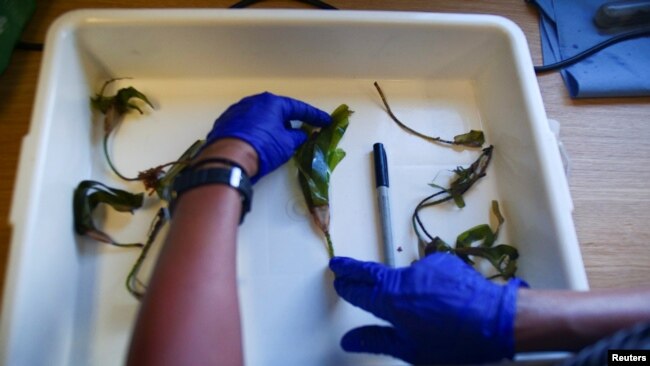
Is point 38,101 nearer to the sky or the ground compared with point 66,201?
nearer to the sky

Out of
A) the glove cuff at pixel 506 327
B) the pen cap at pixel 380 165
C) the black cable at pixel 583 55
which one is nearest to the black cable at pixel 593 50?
the black cable at pixel 583 55

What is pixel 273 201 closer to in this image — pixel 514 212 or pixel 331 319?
pixel 331 319

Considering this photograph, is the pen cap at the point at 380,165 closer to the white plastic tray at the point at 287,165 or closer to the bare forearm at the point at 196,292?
the white plastic tray at the point at 287,165

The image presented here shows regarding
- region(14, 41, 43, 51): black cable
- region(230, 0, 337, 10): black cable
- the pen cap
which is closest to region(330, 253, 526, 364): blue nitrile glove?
the pen cap

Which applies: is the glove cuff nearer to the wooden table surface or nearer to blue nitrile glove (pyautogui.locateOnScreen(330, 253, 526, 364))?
blue nitrile glove (pyautogui.locateOnScreen(330, 253, 526, 364))

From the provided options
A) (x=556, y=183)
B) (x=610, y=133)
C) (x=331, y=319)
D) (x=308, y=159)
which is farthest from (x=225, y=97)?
(x=610, y=133)

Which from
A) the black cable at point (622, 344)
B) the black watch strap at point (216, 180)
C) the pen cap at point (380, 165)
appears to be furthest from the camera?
the pen cap at point (380, 165)

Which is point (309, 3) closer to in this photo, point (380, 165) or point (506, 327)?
point (380, 165)
